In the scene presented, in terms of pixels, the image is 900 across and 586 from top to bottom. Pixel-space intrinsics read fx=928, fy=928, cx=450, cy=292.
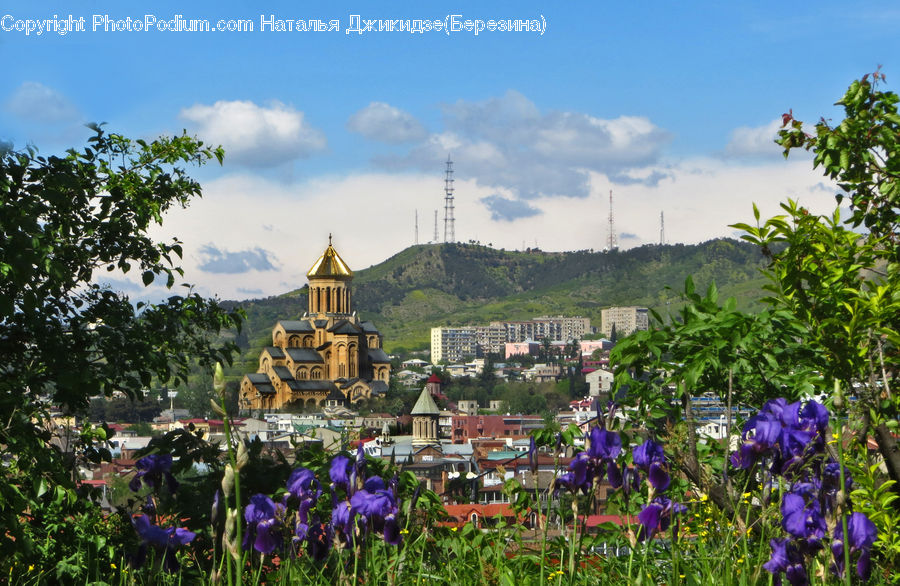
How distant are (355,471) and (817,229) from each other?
1.67 m

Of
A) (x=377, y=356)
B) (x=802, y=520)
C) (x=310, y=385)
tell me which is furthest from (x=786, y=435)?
(x=377, y=356)

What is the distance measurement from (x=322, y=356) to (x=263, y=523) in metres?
76.9

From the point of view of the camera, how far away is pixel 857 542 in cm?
145

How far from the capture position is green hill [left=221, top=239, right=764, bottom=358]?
5295 inches

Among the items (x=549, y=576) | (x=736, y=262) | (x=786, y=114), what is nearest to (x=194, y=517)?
(x=549, y=576)

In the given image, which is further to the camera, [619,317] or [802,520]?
[619,317]

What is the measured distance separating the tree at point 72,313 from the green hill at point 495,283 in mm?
125403

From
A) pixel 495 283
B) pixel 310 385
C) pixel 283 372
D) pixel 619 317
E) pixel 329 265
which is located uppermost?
pixel 495 283

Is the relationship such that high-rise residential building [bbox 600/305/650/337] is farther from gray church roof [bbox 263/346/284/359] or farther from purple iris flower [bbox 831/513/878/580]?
purple iris flower [bbox 831/513/878/580]

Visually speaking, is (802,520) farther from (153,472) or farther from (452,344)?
(452,344)

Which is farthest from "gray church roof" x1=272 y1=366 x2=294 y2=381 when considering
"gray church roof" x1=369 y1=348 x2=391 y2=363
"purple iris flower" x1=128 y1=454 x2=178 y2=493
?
"purple iris flower" x1=128 y1=454 x2=178 y2=493

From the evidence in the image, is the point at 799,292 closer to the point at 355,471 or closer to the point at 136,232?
the point at 355,471

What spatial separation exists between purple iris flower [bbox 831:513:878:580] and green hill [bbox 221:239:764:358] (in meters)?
128

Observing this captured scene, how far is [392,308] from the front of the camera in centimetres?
15600
